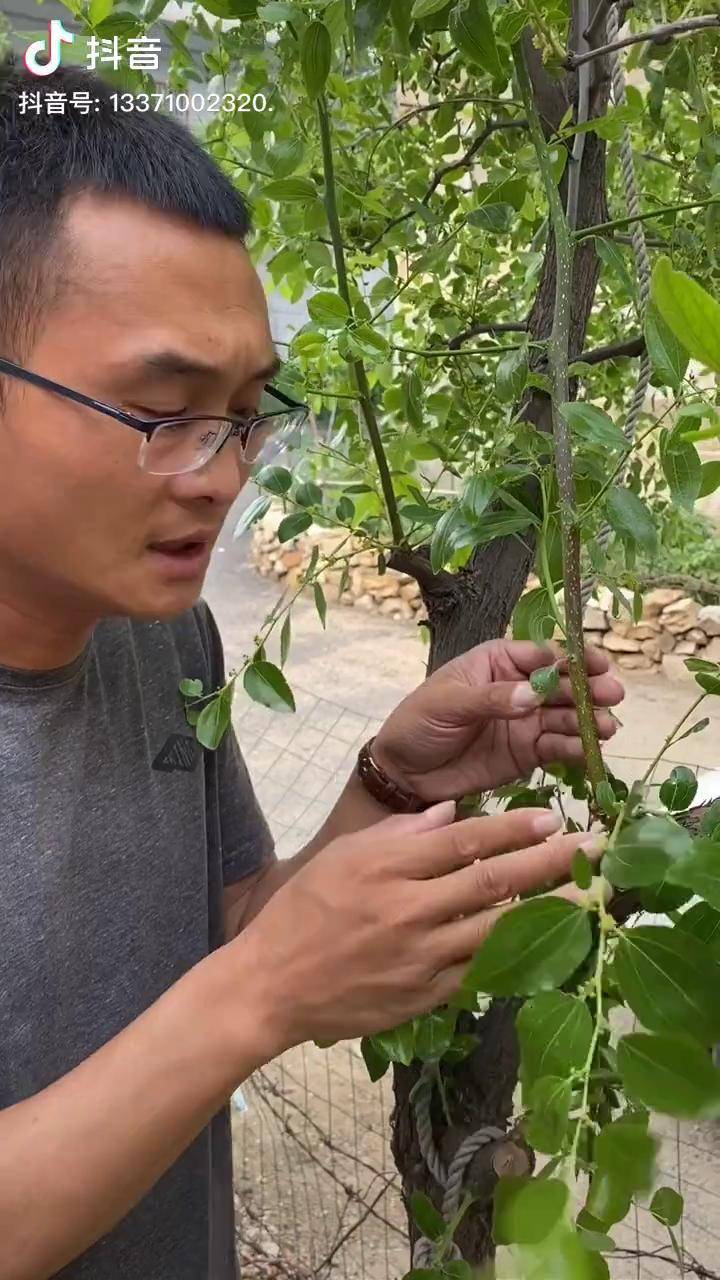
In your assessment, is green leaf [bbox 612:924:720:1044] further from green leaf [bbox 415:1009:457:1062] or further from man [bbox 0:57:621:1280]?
green leaf [bbox 415:1009:457:1062]

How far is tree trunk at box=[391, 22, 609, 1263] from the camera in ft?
2.39

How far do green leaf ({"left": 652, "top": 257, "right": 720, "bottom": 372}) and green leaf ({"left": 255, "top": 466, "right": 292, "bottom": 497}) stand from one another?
541mm

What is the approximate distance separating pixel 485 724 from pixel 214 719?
0.21 meters

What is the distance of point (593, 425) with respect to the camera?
0.48m

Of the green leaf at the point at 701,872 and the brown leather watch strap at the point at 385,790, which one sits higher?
the green leaf at the point at 701,872

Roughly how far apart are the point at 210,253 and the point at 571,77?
324 millimetres

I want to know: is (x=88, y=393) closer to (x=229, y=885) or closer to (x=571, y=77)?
(x=571, y=77)

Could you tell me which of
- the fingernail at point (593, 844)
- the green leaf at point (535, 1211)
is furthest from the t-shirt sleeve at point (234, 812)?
the green leaf at point (535, 1211)

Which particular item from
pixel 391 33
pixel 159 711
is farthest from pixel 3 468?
pixel 391 33

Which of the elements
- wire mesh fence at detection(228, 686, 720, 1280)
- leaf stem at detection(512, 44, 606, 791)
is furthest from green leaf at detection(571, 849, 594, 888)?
wire mesh fence at detection(228, 686, 720, 1280)

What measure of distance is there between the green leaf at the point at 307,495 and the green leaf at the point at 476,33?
37 cm

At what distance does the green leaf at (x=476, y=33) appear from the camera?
0.53 metres

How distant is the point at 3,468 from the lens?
592 millimetres

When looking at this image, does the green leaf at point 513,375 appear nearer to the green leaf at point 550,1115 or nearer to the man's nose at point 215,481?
the man's nose at point 215,481
